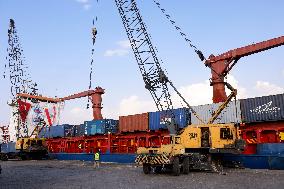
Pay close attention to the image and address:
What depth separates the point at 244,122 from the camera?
31.8m

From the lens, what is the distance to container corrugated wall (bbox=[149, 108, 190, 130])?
37.3 meters

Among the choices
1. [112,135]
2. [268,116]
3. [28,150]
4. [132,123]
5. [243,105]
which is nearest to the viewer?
[268,116]

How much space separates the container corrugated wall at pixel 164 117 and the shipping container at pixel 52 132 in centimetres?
2370

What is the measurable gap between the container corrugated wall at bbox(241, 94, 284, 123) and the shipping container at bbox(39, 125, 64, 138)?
1443 inches

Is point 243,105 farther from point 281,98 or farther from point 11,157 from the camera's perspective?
point 11,157

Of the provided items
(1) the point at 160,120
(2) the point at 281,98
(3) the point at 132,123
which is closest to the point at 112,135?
(3) the point at 132,123

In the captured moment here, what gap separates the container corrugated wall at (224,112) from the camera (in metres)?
32.6

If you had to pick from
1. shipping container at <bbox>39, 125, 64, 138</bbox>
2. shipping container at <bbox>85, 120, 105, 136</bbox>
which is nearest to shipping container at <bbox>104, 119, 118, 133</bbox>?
shipping container at <bbox>85, 120, 105, 136</bbox>

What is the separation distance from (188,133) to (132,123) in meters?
16.6

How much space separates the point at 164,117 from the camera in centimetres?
3875

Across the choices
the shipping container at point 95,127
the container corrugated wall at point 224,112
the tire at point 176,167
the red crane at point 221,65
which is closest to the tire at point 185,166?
the tire at point 176,167

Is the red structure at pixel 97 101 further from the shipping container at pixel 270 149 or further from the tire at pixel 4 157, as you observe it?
the shipping container at pixel 270 149

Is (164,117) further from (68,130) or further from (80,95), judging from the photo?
(80,95)

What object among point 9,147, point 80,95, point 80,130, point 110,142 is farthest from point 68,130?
point 110,142
